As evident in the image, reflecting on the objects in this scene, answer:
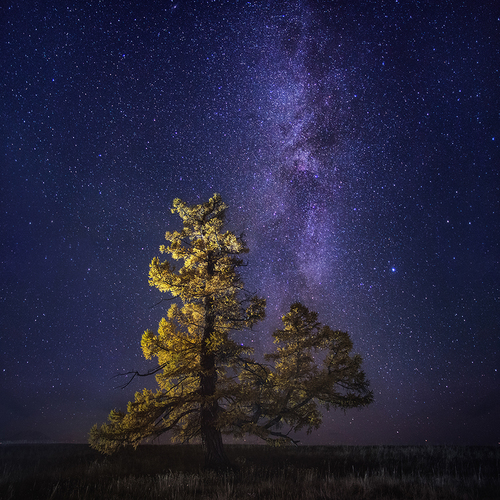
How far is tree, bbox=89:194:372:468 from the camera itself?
10.9 metres

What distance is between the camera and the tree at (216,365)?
10.9 meters

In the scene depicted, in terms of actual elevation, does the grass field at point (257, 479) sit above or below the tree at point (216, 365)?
below

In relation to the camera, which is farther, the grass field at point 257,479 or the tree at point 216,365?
the tree at point 216,365

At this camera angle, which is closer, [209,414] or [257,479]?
[257,479]

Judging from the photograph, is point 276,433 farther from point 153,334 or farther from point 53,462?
point 53,462

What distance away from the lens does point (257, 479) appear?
8867 mm

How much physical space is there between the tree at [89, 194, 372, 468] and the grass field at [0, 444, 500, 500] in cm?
140

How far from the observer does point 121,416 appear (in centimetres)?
1060

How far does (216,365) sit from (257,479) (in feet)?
15.3

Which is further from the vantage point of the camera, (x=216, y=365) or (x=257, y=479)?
(x=216, y=365)

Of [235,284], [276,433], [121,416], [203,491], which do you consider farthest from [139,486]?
[235,284]

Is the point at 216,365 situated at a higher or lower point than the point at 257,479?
higher

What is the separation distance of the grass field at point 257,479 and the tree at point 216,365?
1.40 m

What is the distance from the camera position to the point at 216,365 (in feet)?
42.3
